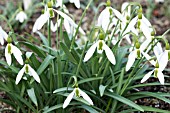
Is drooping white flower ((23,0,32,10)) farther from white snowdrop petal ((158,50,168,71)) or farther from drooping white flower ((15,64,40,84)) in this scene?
white snowdrop petal ((158,50,168,71))

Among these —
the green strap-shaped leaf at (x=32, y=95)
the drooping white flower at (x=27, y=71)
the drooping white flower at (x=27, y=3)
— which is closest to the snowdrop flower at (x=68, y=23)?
the drooping white flower at (x=27, y=71)

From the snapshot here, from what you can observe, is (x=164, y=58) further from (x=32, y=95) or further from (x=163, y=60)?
(x=32, y=95)

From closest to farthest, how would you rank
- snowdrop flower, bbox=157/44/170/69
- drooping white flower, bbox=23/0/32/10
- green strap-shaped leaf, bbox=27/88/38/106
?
snowdrop flower, bbox=157/44/170/69 → green strap-shaped leaf, bbox=27/88/38/106 → drooping white flower, bbox=23/0/32/10

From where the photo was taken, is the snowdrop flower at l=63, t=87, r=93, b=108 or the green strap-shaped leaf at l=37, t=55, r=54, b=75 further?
the green strap-shaped leaf at l=37, t=55, r=54, b=75

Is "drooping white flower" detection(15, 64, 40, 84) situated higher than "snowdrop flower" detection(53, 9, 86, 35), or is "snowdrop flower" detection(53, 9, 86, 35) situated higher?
"snowdrop flower" detection(53, 9, 86, 35)

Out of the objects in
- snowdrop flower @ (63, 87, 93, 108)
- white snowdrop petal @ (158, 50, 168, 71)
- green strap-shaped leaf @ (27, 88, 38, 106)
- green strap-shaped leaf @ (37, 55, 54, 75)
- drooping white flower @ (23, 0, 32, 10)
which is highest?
drooping white flower @ (23, 0, 32, 10)

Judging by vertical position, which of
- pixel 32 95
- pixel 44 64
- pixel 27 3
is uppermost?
pixel 27 3

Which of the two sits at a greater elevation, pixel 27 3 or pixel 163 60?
pixel 27 3

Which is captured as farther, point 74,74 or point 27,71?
point 74,74

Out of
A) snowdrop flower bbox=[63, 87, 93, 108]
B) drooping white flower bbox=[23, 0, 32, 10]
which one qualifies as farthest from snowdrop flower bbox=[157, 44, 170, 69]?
drooping white flower bbox=[23, 0, 32, 10]

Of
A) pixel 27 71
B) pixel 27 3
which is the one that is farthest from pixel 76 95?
pixel 27 3

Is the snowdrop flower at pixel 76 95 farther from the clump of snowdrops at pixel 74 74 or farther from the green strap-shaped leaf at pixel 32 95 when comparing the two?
the green strap-shaped leaf at pixel 32 95
